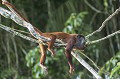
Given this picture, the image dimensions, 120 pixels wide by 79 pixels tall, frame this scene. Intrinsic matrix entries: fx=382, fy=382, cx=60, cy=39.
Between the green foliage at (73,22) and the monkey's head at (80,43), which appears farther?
the green foliage at (73,22)

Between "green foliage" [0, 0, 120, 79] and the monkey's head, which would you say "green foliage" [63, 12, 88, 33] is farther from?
the monkey's head

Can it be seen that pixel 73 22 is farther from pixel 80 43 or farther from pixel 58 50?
pixel 80 43

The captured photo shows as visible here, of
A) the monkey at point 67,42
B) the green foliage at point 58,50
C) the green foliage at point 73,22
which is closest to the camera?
the monkey at point 67,42

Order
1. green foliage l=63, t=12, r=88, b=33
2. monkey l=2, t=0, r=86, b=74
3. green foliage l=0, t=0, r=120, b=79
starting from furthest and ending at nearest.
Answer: green foliage l=0, t=0, r=120, b=79, green foliage l=63, t=12, r=88, b=33, monkey l=2, t=0, r=86, b=74

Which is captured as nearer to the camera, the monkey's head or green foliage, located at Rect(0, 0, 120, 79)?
the monkey's head

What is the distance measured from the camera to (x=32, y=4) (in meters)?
7.19

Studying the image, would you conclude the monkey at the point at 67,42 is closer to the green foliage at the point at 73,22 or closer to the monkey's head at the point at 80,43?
the monkey's head at the point at 80,43

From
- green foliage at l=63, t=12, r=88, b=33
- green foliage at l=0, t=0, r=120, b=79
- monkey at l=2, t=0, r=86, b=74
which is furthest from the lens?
green foliage at l=0, t=0, r=120, b=79

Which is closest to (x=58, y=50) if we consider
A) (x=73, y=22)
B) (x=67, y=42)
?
(x=73, y=22)

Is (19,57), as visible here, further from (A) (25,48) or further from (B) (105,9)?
→ (B) (105,9)

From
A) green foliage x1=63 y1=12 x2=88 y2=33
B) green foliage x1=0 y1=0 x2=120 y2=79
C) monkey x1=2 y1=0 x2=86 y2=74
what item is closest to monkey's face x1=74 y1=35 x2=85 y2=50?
monkey x1=2 y1=0 x2=86 y2=74

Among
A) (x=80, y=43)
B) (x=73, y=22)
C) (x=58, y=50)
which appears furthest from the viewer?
(x=58, y=50)

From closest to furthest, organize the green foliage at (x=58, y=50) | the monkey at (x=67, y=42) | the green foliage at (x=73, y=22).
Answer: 1. the monkey at (x=67, y=42)
2. the green foliage at (x=73, y=22)
3. the green foliage at (x=58, y=50)

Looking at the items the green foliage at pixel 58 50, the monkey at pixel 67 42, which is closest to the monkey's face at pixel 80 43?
→ the monkey at pixel 67 42
